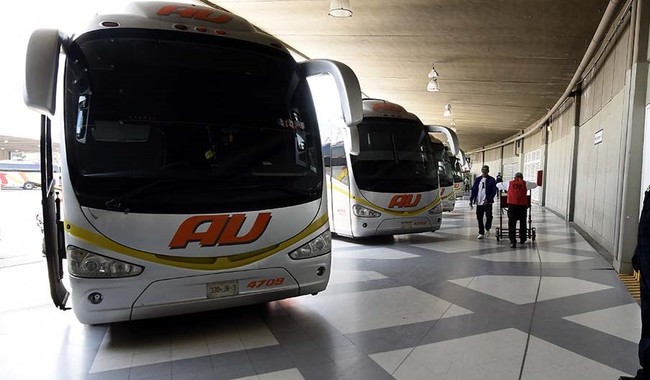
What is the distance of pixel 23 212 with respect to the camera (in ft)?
51.9

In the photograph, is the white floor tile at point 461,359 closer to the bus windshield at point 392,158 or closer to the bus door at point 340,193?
the bus windshield at point 392,158

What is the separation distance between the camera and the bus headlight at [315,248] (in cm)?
389

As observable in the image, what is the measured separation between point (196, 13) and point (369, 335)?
327cm

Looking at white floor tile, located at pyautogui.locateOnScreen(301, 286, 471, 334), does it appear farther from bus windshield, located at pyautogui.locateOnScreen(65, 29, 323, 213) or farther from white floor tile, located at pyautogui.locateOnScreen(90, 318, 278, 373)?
bus windshield, located at pyautogui.locateOnScreen(65, 29, 323, 213)

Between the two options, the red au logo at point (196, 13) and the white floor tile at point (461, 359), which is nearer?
the white floor tile at point (461, 359)

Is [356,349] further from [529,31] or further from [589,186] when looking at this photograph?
[589,186]

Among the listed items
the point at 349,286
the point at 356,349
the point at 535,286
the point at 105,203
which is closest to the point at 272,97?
the point at 105,203

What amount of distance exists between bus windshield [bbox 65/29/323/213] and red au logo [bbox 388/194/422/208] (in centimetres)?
459

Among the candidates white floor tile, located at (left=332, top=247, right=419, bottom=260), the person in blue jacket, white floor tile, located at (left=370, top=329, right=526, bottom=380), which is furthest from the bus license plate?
the person in blue jacket

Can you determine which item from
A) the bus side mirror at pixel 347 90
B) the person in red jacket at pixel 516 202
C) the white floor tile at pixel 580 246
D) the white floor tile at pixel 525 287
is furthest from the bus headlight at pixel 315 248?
the white floor tile at pixel 580 246

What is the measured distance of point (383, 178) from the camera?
852 cm

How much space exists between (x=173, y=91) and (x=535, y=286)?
485cm

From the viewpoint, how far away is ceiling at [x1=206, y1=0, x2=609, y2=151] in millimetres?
7859

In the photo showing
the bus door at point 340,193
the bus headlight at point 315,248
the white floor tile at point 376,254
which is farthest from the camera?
the bus door at point 340,193
